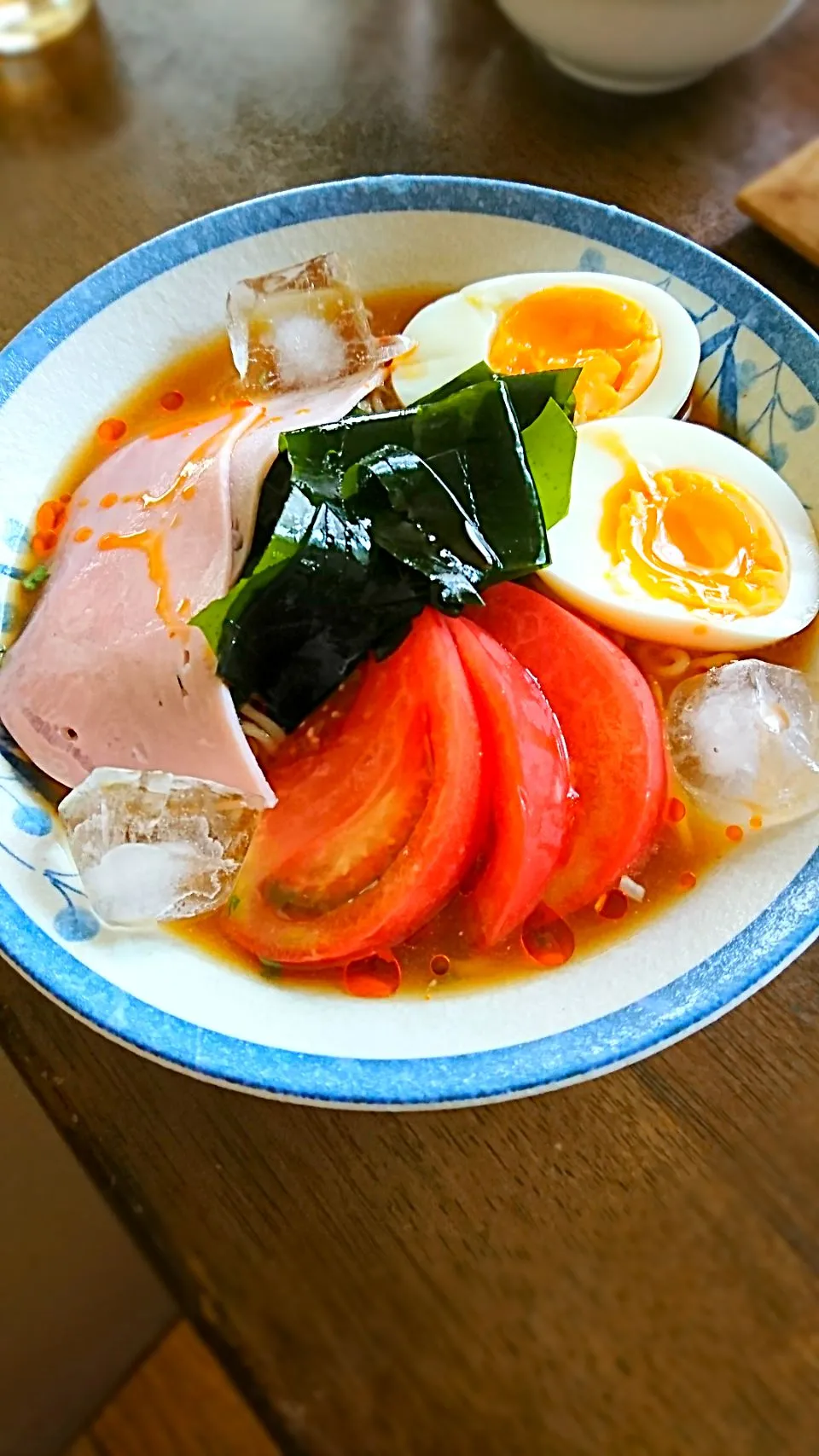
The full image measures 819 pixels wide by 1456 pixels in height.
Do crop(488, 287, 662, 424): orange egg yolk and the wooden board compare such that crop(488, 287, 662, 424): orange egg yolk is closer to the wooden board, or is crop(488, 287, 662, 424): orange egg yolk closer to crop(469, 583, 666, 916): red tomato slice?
crop(469, 583, 666, 916): red tomato slice

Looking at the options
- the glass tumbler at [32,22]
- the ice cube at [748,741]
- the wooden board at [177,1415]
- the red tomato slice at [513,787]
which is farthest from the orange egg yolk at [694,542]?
the glass tumbler at [32,22]

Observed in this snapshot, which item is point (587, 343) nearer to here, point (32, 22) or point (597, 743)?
point (597, 743)

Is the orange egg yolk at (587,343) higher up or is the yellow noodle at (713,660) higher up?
the orange egg yolk at (587,343)

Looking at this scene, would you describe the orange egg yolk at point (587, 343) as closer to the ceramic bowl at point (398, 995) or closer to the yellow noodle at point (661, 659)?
the ceramic bowl at point (398, 995)

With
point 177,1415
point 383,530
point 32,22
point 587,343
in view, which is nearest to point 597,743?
point 383,530

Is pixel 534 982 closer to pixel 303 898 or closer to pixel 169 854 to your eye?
pixel 303 898

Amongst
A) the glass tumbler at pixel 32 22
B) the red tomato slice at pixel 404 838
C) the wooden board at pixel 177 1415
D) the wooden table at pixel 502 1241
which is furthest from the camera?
the glass tumbler at pixel 32 22
